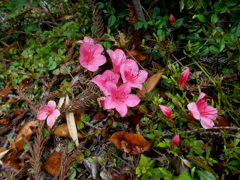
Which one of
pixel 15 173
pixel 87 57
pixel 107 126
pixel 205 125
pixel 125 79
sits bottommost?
pixel 15 173

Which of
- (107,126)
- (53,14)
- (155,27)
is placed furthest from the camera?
(53,14)

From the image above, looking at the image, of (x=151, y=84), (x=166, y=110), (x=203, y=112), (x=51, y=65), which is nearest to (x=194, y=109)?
(x=203, y=112)

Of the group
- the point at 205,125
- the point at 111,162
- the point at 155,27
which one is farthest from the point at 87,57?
the point at 205,125

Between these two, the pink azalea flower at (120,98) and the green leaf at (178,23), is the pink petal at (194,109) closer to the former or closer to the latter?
the pink azalea flower at (120,98)

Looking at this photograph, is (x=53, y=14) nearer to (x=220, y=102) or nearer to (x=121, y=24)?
(x=121, y=24)

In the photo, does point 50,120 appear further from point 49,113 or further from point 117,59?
point 117,59

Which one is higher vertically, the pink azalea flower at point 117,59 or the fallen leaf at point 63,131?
the pink azalea flower at point 117,59

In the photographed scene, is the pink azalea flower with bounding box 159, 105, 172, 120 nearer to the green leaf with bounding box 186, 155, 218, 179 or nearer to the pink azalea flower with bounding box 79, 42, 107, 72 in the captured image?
the green leaf with bounding box 186, 155, 218, 179

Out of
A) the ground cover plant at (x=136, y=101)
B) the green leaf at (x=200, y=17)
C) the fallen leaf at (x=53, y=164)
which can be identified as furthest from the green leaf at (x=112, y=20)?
the fallen leaf at (x=53, y=164)
